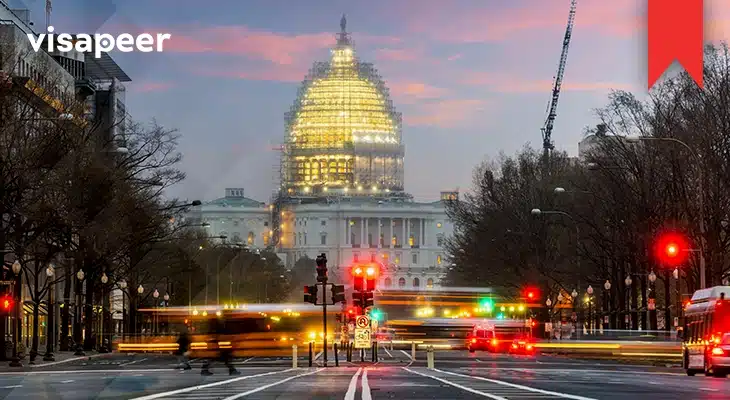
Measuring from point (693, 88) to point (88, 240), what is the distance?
31.5 meters

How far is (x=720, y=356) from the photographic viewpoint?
50406mm

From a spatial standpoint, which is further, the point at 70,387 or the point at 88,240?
the point at 88,240

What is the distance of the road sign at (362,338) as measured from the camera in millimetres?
66125

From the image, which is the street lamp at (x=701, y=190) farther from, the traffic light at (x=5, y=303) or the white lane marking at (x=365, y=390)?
the white lane marking at (x=365, y=390)

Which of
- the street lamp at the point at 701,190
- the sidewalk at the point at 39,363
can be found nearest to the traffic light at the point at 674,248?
the street lamp at the point at 701,190

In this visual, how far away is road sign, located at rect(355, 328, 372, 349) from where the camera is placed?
66.1 meters

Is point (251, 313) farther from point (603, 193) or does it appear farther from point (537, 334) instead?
point (537, 334)

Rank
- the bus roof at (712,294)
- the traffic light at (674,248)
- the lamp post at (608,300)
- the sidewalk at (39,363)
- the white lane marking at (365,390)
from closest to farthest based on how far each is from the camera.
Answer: the white lane marking at (365,390) < the bus roof at (712,294) < the sidewalk at (39,363) < the traffic light at (674,248) < the lamp post at (608,300)

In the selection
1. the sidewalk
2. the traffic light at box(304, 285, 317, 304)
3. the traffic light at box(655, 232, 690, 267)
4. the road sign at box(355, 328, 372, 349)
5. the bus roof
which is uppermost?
the traffic light at box(655, 232, 690, 267)

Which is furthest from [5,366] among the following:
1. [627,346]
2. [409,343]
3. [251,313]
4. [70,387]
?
[409,343]

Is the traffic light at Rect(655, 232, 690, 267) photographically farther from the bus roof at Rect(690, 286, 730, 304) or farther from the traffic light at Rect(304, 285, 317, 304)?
the traffic light at Rect(304, 285, 317, 304)

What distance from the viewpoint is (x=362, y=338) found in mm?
66562

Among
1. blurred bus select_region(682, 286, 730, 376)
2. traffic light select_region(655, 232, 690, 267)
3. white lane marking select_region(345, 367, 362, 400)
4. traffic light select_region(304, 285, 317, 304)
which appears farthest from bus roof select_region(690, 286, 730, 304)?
white lane marking select_region(345, 367, 362, 400)

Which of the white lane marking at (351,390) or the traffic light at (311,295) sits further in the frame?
the traffic light at (311,295)
